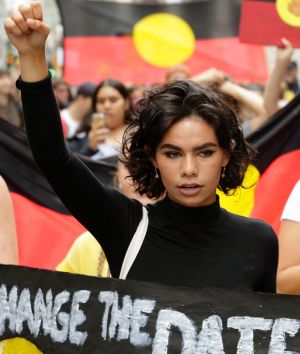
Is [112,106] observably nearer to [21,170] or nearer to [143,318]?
[21,170]

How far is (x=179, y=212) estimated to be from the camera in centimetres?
233

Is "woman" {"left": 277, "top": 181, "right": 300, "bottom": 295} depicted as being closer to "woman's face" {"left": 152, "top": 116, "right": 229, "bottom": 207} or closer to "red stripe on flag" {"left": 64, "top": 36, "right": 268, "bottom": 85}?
"woman's face" {"left": 152, "top": 116, "right": 229, "bottom": 207}

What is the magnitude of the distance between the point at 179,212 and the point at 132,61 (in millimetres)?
5927

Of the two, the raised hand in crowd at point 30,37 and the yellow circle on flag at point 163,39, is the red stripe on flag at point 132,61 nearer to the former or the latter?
the yellow circle on flag at point 163,39

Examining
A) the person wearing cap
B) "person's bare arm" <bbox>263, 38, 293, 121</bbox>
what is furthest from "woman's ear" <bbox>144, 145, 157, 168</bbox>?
the person wearing cap

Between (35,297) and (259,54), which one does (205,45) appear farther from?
(35,297)

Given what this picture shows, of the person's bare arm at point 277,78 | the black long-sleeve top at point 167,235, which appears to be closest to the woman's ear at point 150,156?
the black long-sleeve top at point 167,235

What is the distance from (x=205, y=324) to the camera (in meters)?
2.33

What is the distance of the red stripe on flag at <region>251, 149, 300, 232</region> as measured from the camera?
163 inches

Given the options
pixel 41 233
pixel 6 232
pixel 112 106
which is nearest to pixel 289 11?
pixel 112 106

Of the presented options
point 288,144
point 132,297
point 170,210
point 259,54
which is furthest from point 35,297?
point 259,54

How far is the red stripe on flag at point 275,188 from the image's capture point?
13.5ft

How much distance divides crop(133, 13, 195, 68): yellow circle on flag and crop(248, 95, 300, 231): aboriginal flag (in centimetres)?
298

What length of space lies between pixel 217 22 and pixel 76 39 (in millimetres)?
1391
